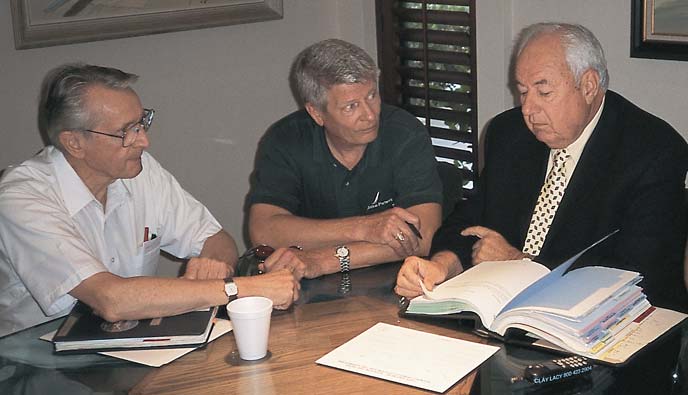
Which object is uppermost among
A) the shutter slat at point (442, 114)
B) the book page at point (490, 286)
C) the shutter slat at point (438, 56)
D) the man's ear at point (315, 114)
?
the shutter slat at point (438, 56)

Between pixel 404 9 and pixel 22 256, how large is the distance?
2.32m

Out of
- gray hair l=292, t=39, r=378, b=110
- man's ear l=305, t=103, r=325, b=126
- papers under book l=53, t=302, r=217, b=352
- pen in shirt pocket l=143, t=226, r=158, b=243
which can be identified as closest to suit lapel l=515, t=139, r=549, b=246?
gray hair l=292, t=39, r=378, b=110

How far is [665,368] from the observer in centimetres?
189

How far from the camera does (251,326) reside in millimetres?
1974

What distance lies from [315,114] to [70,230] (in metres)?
0.97

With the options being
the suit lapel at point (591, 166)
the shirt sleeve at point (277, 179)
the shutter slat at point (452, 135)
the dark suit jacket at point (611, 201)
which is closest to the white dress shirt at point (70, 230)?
the shirt sleeve at point (277, 179)

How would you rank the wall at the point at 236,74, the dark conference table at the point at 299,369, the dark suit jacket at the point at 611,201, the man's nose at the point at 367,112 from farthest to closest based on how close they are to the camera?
the wall at the point at 236,74, the man's nose at the point at 367,112, the dark suit jacket at the point at 611,201, the dark conference table at the point at 299,369

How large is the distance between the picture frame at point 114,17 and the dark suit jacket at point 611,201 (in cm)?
171

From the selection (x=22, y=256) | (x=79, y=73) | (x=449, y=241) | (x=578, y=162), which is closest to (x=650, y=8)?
(x=578, y=162)

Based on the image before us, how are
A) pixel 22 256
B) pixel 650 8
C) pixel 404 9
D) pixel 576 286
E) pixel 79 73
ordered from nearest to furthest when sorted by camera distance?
pixel 576 286, pixel 22 256, pixel 79 73, pixel 650 8, pixel 404 9

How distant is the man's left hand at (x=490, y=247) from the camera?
2.57 meters

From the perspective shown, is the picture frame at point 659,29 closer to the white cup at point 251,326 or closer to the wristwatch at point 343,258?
the wristwatch at point 343,258

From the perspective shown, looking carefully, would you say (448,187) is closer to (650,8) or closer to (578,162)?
(578,162)

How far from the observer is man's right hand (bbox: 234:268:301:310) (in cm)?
227
